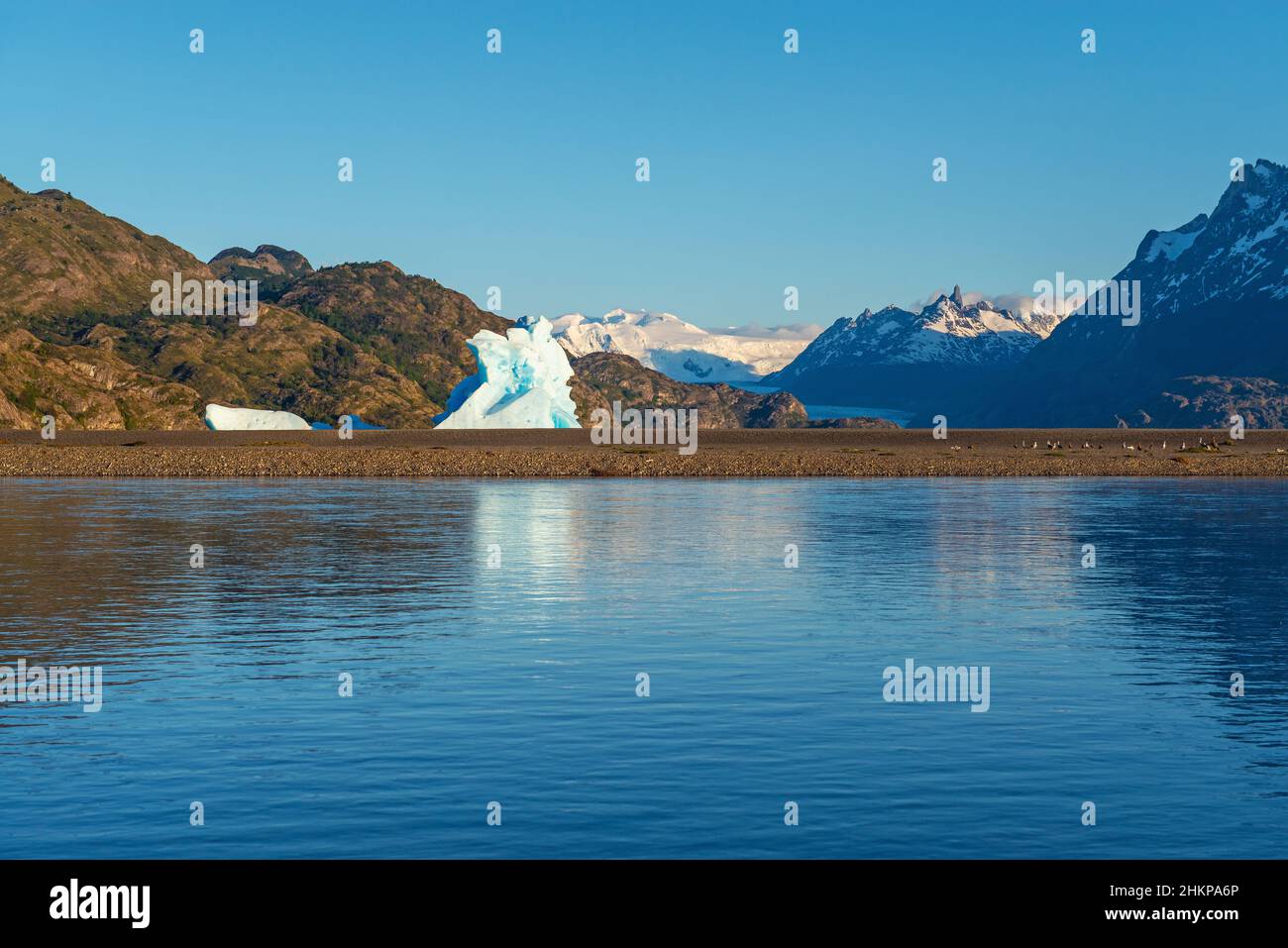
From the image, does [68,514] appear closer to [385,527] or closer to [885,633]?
[385,527]

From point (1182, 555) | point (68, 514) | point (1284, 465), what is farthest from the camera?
point (1284, 465)

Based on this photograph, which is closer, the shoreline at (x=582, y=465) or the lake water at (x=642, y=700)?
the lake water at (x=642, y=700)

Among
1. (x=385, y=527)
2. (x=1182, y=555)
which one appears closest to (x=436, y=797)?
(x=1182, y=555)

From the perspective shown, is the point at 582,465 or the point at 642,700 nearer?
the point at 642,700

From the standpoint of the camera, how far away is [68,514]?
85.4 meters

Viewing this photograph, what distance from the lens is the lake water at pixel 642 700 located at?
20.6 meters

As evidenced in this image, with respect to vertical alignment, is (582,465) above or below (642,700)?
above

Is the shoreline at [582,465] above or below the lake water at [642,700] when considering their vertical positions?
above

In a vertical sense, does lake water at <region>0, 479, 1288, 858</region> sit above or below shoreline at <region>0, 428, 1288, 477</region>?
below

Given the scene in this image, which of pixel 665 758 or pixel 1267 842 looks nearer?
pixel 1267 842

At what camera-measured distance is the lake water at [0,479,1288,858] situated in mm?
20625

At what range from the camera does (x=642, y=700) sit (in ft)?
97.1

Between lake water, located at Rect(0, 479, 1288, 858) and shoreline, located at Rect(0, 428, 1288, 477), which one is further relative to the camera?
shoreline, located at Rect(0, 428, 1288, 477)
